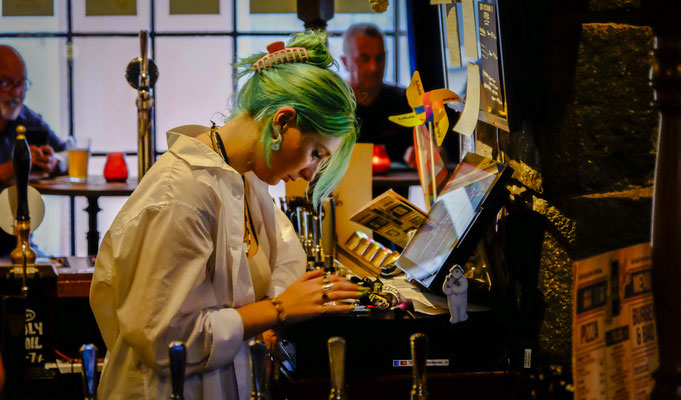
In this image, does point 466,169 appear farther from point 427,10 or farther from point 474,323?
point 427,10

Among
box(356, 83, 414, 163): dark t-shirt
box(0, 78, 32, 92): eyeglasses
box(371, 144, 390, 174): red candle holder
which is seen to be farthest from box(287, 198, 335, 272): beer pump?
box(0, 78, 32, 92): eyeglasses

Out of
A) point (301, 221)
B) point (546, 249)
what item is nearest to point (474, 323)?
point (546, 249)

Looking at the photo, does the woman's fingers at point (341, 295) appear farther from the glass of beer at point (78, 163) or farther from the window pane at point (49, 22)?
the window pane at point (49, 22)

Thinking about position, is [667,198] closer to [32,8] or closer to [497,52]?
[497,52]

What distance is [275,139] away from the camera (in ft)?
4.72

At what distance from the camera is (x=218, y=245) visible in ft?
4.36

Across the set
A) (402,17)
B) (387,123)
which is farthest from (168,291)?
(402,17)

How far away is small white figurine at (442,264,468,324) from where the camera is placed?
52.1 inches

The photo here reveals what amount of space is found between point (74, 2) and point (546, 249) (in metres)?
5.01

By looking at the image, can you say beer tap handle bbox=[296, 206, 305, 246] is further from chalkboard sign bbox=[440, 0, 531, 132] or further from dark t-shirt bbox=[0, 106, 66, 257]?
dark t-shirt bbox=[0, 106, 66, 257]

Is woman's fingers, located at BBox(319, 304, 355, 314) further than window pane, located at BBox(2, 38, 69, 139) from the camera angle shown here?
No

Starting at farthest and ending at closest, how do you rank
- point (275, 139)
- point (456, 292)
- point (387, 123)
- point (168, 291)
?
point (387, 123) → point (275, 139) → point (456, 292) → point (168, 291)

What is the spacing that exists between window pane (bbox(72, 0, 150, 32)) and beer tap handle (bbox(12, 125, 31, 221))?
3.96 m

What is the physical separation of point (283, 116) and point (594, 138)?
22.7 inches
